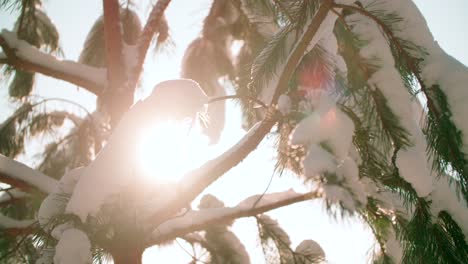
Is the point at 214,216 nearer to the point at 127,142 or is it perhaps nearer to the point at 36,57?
the point at 127,142

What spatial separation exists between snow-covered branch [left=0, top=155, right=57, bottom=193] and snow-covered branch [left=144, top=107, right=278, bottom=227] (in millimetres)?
888

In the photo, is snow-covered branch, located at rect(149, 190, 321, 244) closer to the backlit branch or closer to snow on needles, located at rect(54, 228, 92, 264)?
the backlit branch

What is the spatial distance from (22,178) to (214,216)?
49.8 inches

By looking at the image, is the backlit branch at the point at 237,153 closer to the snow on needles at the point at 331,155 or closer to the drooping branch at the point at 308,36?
the drooping branch at the point at 308,36

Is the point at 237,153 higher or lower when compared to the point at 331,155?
higher

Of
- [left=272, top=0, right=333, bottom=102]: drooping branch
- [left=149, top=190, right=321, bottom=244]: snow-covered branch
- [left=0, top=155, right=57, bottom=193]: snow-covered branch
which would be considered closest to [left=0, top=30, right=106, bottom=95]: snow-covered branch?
[left=0, top=155, right=57, bottom=193]: snow-covered branch

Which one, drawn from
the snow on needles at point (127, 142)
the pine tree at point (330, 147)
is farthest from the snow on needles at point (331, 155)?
the snow on needles at point (127, 142)

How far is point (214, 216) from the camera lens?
2.40m

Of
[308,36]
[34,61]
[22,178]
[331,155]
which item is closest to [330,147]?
A: [331,155]

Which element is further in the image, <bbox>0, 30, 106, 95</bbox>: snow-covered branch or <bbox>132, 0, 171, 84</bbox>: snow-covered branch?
<bbox>132, 0, 171, 84</bbox>: snow-covered branch

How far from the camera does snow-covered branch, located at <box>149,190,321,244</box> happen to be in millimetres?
2334

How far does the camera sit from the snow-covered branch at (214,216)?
2.33m

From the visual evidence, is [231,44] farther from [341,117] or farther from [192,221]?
[341,117]

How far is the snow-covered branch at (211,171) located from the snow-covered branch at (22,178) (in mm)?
888
